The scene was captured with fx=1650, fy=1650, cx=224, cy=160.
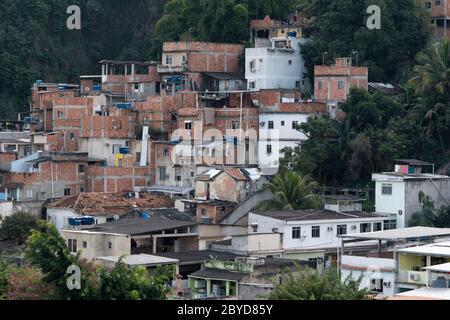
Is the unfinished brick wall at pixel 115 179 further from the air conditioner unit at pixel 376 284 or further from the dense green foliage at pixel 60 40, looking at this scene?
the air conditioner unit at pixel 376 284

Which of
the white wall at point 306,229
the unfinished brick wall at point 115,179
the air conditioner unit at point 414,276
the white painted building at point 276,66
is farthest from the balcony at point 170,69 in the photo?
the air conditioner unit at point 414,276

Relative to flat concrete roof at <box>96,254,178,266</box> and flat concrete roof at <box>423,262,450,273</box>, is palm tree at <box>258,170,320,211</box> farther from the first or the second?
flat concrete roof at <box>423,262,450,273</box>

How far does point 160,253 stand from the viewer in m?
39.0

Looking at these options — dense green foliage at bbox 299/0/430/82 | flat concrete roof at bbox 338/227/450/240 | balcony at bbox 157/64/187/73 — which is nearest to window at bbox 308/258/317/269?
flat concrete roof at bbox 338/227/450/240

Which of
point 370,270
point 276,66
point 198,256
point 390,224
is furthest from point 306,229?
point 276,66

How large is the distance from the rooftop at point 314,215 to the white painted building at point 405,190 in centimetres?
56

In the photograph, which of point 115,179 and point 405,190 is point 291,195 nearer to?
point 405,190

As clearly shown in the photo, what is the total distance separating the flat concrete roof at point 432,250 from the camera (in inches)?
1256

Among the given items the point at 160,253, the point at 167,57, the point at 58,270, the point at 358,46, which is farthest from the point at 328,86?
the point at 58,270

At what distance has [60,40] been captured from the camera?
205 feet

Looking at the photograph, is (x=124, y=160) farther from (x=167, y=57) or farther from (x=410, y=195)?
(x=410, y=195)

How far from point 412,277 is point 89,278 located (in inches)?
247

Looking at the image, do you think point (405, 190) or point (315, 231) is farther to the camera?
point (405, 190)

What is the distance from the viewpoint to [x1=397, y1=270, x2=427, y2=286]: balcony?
31.5 meters
